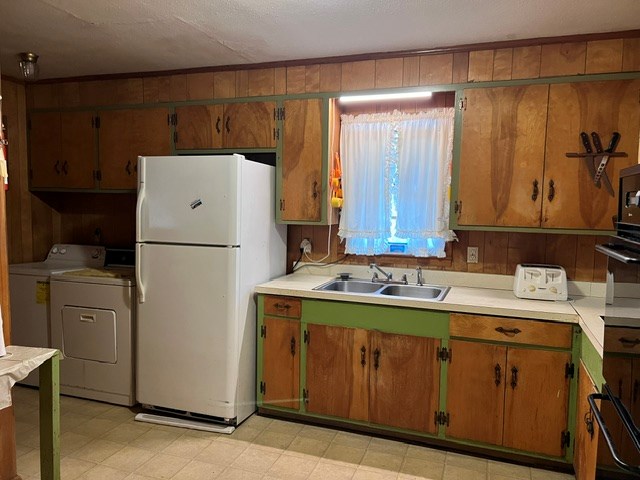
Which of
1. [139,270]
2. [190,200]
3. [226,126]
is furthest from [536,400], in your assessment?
[226,126]

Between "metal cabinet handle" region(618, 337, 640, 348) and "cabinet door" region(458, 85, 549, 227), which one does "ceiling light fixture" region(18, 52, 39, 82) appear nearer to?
"cabinet door" region(458, 85, 549, 227)

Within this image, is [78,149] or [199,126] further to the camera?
[78,149]

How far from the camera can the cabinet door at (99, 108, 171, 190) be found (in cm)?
350

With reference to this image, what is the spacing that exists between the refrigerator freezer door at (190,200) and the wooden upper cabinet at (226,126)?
1.78ft

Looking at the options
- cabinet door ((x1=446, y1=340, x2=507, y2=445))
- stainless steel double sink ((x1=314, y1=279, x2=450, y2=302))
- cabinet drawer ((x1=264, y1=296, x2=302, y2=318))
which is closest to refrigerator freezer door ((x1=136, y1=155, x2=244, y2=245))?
cabinet drawer ((x1=264, y1=296, x2=302, y2=318))

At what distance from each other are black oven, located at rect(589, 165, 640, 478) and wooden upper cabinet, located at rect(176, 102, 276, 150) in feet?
7.49

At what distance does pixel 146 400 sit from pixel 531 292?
2540 millimetres

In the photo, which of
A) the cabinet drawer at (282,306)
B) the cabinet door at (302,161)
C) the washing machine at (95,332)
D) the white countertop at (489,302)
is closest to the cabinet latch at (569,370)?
the white countertop at (489,302)

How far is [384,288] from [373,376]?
609mm

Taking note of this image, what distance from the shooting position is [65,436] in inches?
109

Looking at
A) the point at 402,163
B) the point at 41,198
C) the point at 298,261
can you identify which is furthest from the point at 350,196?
the point at 41,198

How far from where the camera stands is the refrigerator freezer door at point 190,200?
277 cm

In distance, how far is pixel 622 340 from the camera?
1.38 m

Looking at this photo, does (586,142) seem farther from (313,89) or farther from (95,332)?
Result: (95,332)
